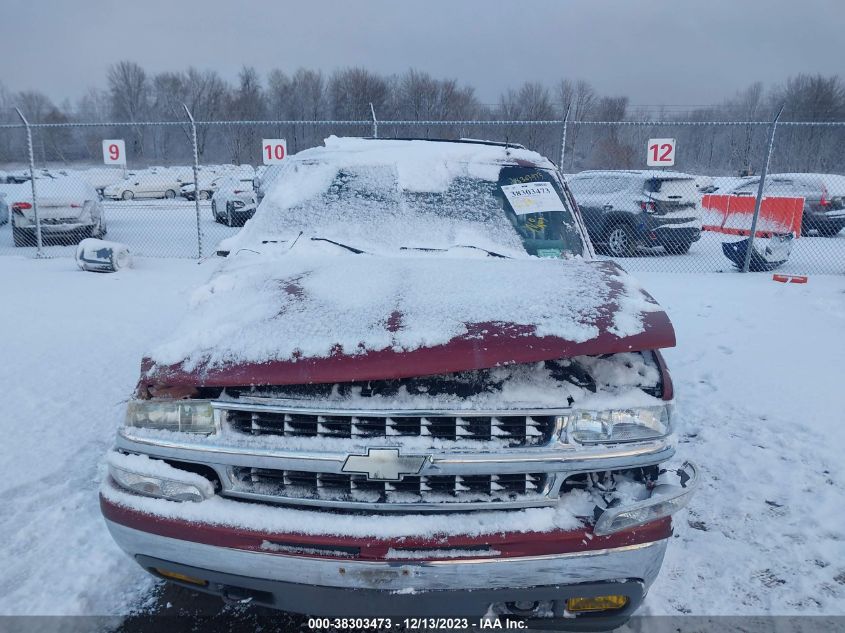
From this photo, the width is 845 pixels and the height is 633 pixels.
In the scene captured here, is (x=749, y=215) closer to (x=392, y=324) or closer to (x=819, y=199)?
(x=819, y=199)

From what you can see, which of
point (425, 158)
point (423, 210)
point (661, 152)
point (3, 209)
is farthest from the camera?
point (3, 209)

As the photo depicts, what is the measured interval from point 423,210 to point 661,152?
7.42 m

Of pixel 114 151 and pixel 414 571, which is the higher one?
pixel 114 151

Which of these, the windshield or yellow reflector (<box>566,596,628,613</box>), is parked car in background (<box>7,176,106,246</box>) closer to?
the windshield

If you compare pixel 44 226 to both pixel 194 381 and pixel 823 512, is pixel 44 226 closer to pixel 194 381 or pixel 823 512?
pixel 194 381

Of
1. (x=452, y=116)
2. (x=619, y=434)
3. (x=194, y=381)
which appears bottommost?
(x=619, y=434)

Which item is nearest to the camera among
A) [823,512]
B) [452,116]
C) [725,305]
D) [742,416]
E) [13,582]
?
[13,582]

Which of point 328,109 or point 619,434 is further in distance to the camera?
point 328,109

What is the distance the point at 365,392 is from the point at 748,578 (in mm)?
1987

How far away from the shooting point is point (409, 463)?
1742mm

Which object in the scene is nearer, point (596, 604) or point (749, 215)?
point (596, 604)

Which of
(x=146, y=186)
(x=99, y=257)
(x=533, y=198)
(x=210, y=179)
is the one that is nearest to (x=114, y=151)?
(x=99, y=257)

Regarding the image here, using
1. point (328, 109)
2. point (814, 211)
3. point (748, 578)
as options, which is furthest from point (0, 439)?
point (328, 109)

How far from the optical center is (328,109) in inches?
1435
